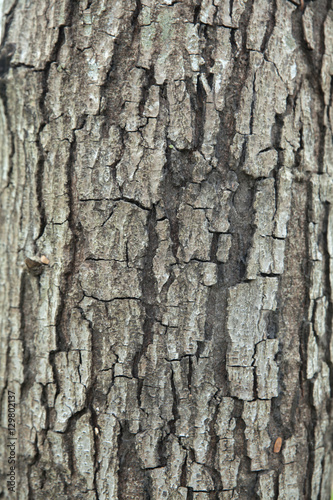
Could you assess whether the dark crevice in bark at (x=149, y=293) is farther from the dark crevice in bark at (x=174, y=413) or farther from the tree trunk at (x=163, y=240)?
the dark crevice in bark at (x=174, y=413)

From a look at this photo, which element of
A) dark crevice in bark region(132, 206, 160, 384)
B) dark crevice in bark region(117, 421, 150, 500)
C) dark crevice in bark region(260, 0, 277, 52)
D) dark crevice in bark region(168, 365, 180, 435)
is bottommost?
dark crevice in bark region(117, 421, 150, 500)

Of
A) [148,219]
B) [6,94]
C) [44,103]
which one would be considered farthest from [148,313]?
[6,94]

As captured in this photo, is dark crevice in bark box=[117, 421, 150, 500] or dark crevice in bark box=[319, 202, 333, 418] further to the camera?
dark crevice in bark box=[319, 202, 333, 418]

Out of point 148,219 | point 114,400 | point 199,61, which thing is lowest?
point 114,400

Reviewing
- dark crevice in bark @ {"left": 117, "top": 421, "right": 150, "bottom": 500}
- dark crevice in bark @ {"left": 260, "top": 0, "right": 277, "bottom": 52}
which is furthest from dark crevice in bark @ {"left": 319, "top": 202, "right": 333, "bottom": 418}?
dark crevice in bark @ {"left": 117, "top": 421, "right": 150, "bottom": 500}

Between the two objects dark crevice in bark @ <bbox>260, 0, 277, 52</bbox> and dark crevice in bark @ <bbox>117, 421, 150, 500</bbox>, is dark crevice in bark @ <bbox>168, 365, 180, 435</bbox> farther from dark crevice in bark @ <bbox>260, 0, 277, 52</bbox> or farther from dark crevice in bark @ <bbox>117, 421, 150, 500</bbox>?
dark crevice in bark @ <bbox>260, 0, 277, 52</bbox>

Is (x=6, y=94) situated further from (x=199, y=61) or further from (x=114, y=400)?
(x=114, y=400)

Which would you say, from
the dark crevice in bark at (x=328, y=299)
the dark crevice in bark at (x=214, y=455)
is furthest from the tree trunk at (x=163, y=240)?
the dark crevice in bark at (x=328, y=299)

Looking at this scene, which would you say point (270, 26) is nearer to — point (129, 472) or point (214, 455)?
point (214, 455)

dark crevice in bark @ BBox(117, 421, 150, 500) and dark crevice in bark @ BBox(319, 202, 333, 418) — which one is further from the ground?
dark crevice in bark @ BBox(319, 202, 333, 418)
